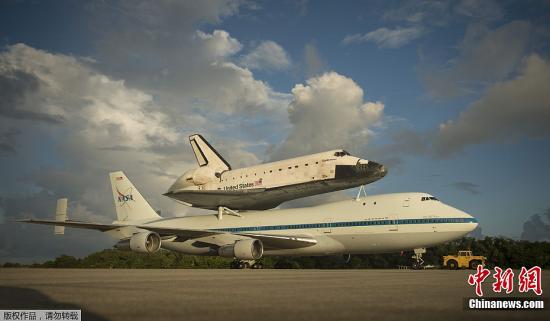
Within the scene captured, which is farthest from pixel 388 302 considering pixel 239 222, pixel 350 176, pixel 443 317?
pixel 239 222

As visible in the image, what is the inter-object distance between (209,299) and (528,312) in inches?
171

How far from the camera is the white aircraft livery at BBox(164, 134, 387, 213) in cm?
2561

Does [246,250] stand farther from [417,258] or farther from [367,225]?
[417,258]

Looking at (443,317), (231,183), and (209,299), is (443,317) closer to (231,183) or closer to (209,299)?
(209,299)

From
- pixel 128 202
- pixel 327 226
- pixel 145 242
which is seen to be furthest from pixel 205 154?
pixel 128 202

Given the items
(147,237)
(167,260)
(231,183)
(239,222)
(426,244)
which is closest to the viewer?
(426,244)

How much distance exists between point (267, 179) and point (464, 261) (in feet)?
42.1

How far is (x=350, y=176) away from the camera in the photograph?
25375 mm

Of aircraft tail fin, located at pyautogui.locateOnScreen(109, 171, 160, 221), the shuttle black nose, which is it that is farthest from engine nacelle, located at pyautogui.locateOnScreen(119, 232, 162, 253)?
the shuttle black nose

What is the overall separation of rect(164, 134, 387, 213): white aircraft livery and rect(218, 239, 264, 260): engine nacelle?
8.97 feet

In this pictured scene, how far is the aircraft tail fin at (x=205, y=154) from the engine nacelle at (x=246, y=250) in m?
6.50

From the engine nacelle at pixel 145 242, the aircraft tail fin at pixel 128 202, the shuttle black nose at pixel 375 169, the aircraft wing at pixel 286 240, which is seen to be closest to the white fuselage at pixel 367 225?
the aircraft wing at pixel 286 240

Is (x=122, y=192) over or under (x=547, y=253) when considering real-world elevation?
over

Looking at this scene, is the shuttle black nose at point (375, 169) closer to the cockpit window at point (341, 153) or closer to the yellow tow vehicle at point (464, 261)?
the cockpit window at point (341, 153)
